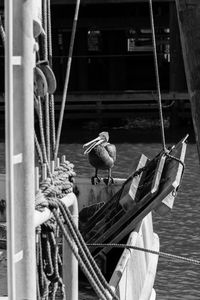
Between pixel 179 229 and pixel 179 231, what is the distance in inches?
4.7

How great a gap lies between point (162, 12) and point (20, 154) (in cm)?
2516

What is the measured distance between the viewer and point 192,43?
3.16m

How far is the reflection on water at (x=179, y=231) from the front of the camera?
32.8 ft

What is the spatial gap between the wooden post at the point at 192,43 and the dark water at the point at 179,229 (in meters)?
5.13

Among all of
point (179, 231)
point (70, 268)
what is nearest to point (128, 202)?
point (70, 268)

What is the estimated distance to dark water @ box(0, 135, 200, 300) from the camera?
32.8 ft

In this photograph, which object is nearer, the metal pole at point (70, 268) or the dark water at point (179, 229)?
the metal pole at point (70, 268)

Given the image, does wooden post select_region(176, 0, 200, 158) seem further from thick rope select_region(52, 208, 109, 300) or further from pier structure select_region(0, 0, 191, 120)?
pier structure select_region(0, 0, 191, 120)

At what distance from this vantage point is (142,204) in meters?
7.66

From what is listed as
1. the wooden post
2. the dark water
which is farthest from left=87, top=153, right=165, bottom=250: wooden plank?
the wooden post

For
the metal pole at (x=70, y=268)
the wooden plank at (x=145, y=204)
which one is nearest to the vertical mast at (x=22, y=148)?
the metal pole at (x=70, y=268)

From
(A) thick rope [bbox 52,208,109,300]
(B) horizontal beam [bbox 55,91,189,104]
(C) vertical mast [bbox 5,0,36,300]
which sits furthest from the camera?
(B) horizontal beam [bbox 55,91,189,104]

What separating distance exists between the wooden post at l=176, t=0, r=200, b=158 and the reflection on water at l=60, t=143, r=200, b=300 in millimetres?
5100

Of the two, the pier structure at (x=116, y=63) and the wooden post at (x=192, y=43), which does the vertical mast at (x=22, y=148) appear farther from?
the pier structure at (x=116, y=63)
